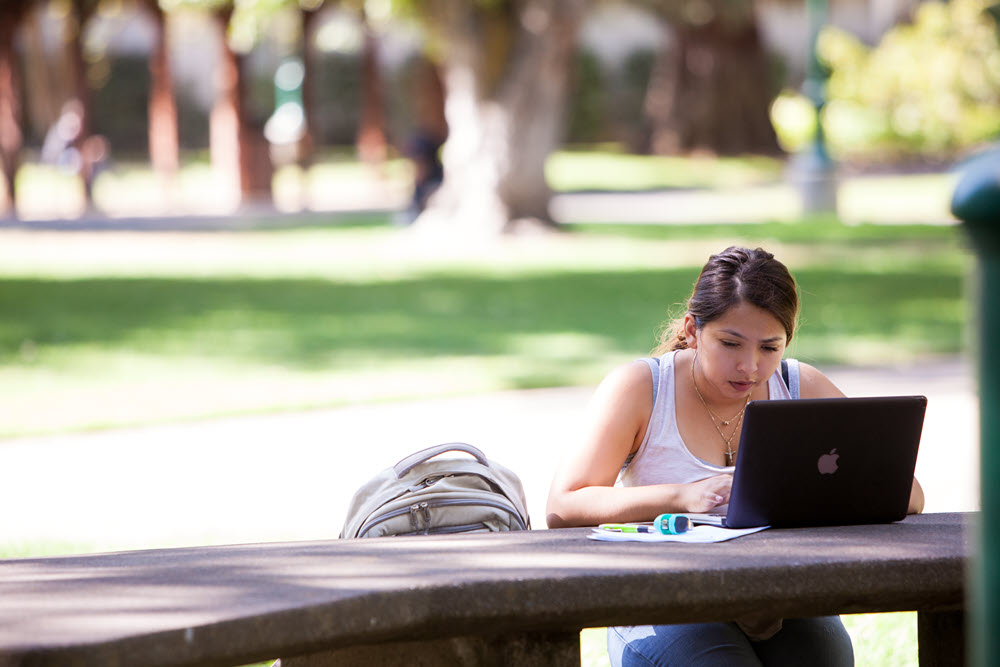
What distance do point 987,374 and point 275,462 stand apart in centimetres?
657

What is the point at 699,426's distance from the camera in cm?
399

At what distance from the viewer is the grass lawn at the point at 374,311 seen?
1028 centimetres

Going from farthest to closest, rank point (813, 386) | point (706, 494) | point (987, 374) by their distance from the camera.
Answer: point (813, 386)
point (706, 494)
point (987, 374)

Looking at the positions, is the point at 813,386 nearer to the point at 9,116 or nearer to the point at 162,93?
the point at 9,116

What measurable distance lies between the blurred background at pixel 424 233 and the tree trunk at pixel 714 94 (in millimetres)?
96

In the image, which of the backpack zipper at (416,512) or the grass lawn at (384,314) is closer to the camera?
the backpack zipper at (416,512)

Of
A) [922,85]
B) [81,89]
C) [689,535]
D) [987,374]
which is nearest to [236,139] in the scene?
[81,89]

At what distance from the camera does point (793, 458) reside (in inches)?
129

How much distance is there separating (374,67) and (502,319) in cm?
1906

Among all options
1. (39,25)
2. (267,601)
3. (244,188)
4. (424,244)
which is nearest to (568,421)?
(267,601)

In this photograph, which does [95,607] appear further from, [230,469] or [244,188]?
[244,188]

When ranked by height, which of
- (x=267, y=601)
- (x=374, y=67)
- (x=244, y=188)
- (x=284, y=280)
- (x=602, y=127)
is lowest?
(x=267, y=601)

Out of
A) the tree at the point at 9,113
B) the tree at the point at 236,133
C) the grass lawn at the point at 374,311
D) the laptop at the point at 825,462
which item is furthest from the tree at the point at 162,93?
the laptop at the point at 825,462

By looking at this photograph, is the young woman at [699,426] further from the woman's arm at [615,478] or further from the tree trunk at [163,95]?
the tree trunk at [163,95]
